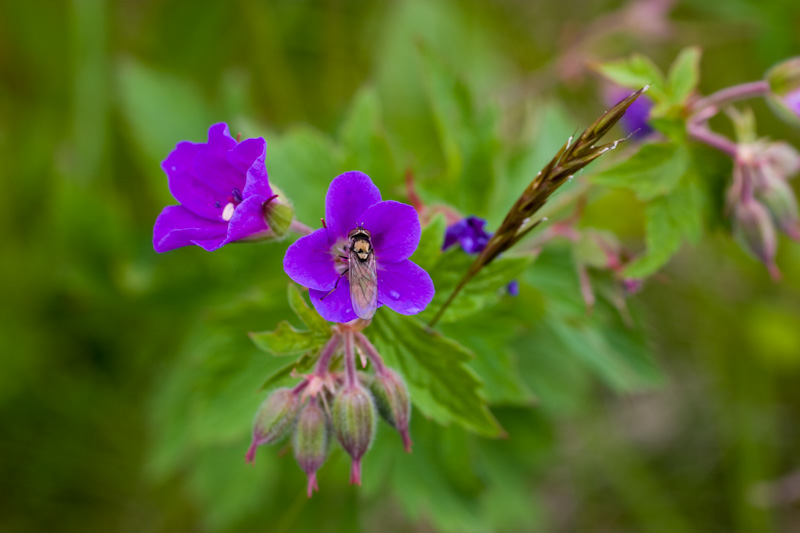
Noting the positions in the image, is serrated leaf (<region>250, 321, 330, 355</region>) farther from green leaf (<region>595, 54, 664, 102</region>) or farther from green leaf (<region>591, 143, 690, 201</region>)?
green leaf (<region>595, 54, 664, 102</region>)

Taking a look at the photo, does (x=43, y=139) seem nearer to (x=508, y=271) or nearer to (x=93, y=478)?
(x=93, y=478)

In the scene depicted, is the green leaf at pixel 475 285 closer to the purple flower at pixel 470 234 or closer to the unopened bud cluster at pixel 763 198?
the purple flower at pixel 470 234

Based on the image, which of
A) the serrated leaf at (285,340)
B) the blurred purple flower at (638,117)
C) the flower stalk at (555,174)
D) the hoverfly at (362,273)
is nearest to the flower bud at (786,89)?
the blurred purple flower at (638,117)

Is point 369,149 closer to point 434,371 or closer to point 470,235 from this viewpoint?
point 470,235

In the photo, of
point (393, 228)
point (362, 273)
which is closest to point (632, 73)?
point (393, 228)

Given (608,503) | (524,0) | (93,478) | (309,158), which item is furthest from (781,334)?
(93,478)

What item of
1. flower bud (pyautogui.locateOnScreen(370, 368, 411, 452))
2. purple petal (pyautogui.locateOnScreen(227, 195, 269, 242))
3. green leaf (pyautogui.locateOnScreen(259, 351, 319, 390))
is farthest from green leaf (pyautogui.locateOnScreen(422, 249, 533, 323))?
purple petal (pyautogui.locateOnScreen(227, 195, 269, 242))

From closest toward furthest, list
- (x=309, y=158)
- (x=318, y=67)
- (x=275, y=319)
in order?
(x=275, y=319)
(x=309, y=158)
(x=318, y=67)

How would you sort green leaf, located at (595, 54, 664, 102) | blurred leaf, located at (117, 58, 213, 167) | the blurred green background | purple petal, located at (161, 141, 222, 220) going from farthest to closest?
blurred leaf, located at (117, 58, 213, 167)
the blurred green background
green leaf, located at (595, 54, 664, 102)
purple petal, located at (161, 141, 222, 220)
